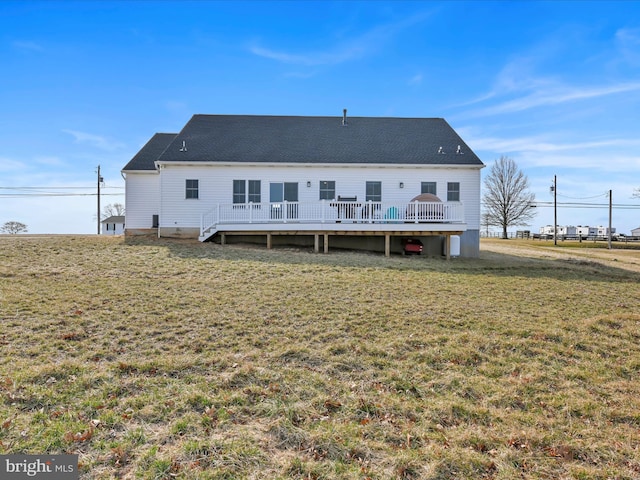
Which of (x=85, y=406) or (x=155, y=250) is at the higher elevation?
(x=155, y=250)

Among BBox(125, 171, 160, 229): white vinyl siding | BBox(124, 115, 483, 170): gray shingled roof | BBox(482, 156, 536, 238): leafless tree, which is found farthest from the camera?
BBox(482, 156, 536, 238): leafless tree

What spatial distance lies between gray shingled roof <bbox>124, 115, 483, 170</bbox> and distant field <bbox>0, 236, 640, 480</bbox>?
363 inches

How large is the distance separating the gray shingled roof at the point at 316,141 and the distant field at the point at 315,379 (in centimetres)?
922

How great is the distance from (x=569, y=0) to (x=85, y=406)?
16973 millimetres

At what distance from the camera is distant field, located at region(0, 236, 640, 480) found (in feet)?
10.9

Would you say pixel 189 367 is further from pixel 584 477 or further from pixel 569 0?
pixel 569 0

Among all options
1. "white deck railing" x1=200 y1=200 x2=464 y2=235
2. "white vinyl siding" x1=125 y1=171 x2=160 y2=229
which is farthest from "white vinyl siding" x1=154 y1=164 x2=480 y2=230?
"white vinyl siding" x1=125 y1=171 x2=160 y2=229

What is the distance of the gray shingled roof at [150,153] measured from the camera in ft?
62.2

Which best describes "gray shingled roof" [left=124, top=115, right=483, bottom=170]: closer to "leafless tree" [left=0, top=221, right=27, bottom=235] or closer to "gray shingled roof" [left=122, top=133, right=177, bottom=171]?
"gray shingled roof" [left=122, top=133, right=177, bottom=171]

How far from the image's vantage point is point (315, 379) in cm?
478

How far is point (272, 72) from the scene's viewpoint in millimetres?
19219

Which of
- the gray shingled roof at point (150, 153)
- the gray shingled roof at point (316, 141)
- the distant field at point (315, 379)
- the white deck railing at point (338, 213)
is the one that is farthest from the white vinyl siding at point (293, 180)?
the distant field at point (315, 379)

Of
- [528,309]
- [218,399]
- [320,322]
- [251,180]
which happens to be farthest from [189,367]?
[251,180]

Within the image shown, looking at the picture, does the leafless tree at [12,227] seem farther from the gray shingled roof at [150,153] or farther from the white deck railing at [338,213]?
the white deck railing at [338,213]
